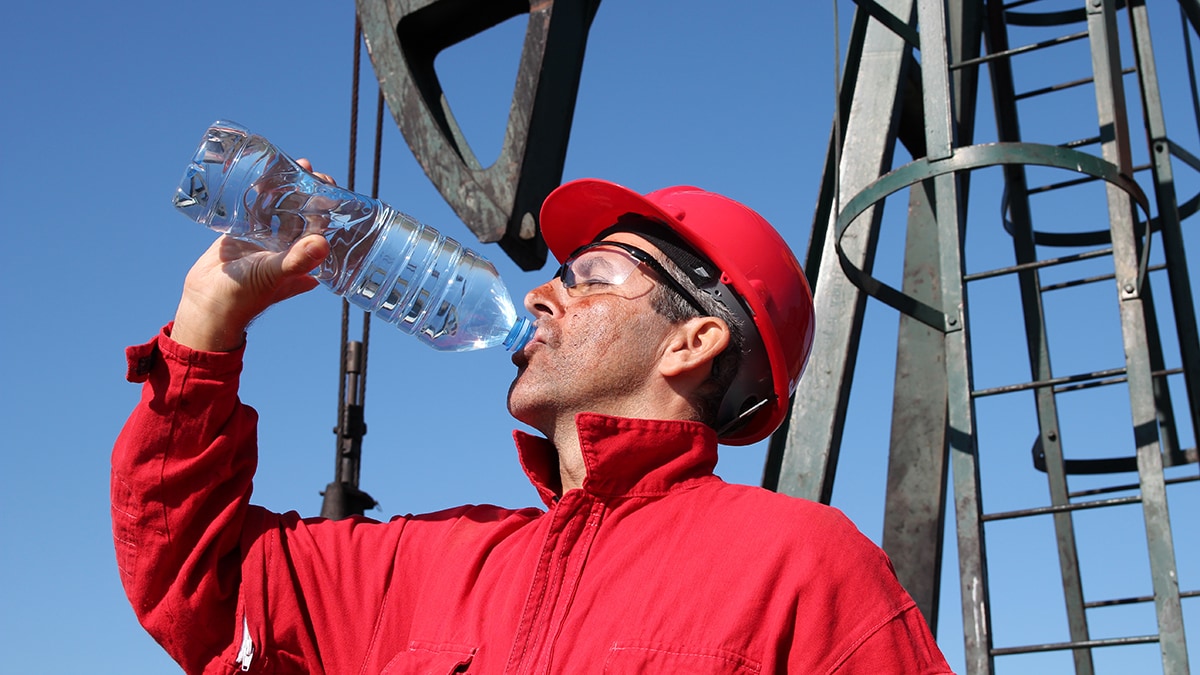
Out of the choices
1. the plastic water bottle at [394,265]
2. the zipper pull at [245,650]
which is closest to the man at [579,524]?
the zipper pull at [245,650]

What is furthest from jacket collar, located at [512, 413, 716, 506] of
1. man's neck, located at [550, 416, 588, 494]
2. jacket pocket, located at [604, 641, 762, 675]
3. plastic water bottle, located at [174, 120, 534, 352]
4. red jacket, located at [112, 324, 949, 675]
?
plastic water bottle, located at [174, 120, 534, 352]

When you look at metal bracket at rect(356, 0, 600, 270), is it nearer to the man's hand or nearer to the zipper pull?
the man's hand

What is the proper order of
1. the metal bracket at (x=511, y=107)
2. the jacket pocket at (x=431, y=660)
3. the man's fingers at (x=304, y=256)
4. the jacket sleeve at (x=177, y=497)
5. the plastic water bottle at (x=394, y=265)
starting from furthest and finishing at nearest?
1. the metal bracket at (x=511, y=107)
2. the plastic water bottle at (x=394, y=265)
3. the man's fingers at (x=304, y=256)
4. the jacket sleeve at (x=177, y=497)
5. the jacket pocket at (x=431, y=660)

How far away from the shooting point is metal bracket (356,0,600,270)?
14.5ft

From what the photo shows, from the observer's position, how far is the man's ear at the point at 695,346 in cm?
277

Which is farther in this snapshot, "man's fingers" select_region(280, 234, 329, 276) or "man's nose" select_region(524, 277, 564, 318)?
"man's nose" select_region(524, 277, 564, 318)

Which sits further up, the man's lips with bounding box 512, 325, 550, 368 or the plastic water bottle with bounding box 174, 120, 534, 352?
the plastic water bottle with bounding box 174, 120, 534, 352

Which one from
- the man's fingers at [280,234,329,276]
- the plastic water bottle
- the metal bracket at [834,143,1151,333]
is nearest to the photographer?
the man's fingers at [280,234,329,276]

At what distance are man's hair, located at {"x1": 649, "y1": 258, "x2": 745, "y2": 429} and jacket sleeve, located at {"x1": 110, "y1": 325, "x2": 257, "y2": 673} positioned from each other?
910 mm

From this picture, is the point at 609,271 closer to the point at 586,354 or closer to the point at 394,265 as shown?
the point at 586,354

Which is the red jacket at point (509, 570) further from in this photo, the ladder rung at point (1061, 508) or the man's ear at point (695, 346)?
the ladder rung at point (1061, 508)

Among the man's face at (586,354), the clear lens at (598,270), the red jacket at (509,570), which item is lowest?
the red jacket at (509,570)

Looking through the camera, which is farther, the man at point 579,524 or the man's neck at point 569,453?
the man's neck at point 569,453

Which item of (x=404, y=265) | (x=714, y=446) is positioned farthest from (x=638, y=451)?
(x=404, y=265)
